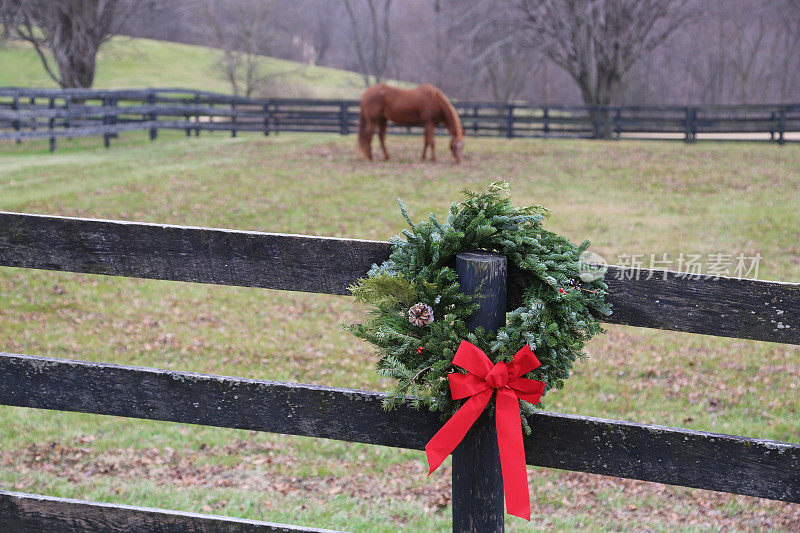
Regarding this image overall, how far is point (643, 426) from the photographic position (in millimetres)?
2395

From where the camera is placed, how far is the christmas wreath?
2.19 meters

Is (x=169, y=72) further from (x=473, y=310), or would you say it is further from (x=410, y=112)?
(x=473, y=310)

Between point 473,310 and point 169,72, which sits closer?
point 473,310

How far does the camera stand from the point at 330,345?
835 cm

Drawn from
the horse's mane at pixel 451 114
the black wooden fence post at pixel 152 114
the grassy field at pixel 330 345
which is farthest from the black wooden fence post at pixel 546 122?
the black wooden fence post at pixel 152 114

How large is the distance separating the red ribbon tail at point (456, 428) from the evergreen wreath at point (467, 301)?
0.30ft

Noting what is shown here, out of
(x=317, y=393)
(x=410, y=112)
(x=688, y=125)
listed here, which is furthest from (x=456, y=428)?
(x=688, y=125)

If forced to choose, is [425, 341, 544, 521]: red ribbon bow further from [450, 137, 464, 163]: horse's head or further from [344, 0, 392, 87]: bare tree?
[344, 0, 392, 87]: bare tree

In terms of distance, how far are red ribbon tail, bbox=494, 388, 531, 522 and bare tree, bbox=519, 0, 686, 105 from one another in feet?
88.1

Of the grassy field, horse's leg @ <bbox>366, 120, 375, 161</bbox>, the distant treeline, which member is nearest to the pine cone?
the grassy field

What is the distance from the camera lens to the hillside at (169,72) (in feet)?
161

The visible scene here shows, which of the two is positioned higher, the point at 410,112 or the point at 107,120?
the point at 410,112

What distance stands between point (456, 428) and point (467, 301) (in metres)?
0.38

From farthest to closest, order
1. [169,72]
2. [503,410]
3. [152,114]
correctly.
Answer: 1. [169,72]
2. [152,114]
3. [503,410]
